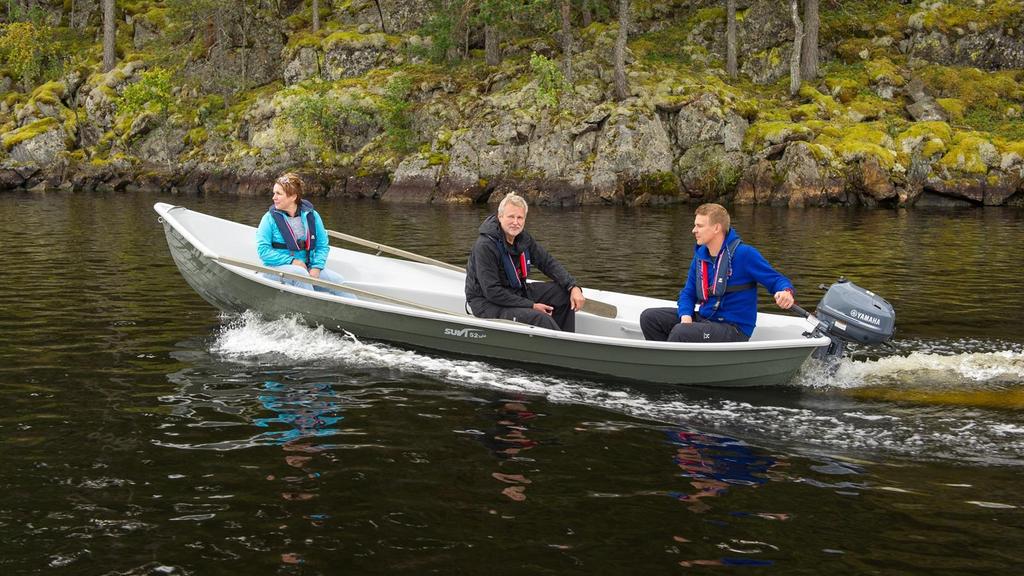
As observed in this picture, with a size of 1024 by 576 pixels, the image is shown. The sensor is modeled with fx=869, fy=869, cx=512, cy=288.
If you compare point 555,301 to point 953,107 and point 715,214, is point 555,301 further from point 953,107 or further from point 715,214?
point 953,107

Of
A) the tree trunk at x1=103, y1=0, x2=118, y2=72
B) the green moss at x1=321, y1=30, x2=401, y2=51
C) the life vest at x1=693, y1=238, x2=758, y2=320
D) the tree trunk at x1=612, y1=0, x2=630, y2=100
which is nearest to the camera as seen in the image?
the life vest at x1=693, y1=238, x2=758, y2=320

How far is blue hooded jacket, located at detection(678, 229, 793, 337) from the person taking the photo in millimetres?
8016

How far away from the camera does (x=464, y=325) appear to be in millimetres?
9094

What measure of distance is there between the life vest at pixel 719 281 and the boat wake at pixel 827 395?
0.92 m

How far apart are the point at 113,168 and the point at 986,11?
4453 cm

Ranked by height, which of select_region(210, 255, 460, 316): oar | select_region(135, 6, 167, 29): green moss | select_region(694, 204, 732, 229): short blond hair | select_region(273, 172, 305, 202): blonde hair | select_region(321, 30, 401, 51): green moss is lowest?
select_region(210, 255, 460, 316): oar

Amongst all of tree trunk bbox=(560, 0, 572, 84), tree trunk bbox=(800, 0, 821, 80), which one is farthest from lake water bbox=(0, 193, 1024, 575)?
tree trunk bbox=(800, 0, 821, 80)

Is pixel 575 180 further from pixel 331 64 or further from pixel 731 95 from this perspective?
pixel 331 64

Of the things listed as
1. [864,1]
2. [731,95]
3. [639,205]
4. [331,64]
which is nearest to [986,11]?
[864,1]

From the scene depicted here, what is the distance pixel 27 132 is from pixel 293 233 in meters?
44.2

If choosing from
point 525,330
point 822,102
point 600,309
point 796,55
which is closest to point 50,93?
point 796,55

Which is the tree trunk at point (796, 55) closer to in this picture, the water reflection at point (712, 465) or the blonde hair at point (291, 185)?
the blonde hair at point (291, 185)

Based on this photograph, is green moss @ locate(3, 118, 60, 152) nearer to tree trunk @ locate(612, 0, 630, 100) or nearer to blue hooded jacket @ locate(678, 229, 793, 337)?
tree trunk @ locate(612, 0, 630, 100)

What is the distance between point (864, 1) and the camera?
45.3 metres
